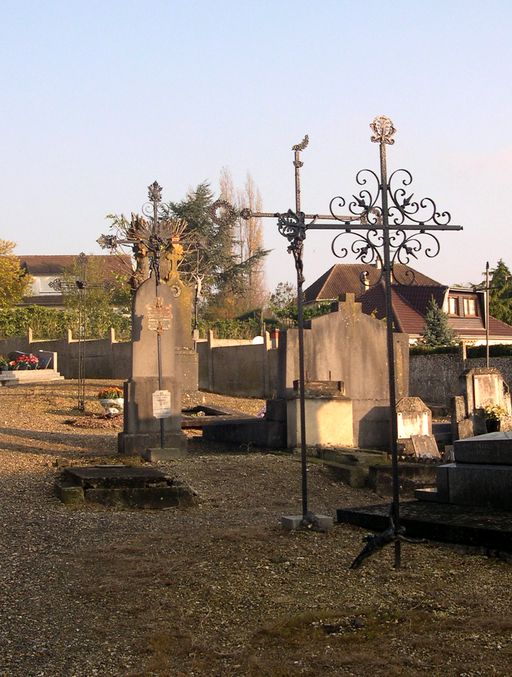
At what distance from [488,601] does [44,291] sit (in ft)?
254

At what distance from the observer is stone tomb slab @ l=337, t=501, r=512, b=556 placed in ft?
23.7

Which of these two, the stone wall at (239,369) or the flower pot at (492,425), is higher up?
the stone wall at (239,369)

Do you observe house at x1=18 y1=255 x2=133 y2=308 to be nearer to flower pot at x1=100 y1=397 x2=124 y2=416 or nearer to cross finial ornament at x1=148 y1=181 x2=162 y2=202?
flower pot at x1=100 y1=397 x2=124 y2=416

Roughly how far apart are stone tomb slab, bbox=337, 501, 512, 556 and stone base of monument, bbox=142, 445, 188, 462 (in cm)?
626

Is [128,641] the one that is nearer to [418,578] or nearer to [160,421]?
[418,578]

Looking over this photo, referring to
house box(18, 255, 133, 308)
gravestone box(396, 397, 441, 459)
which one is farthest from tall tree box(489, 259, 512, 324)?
gravestone box(396, 397, 441, 459)

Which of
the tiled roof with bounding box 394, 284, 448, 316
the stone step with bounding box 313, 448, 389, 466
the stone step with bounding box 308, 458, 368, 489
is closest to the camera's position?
the stone step with bounding box 308, 458, 368, 489

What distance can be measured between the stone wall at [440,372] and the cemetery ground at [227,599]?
24.5m

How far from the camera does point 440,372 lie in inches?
1380

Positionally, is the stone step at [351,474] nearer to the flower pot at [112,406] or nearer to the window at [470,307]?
the flower pot at [112,406]

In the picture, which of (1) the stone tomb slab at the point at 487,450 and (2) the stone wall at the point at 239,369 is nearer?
(1) the stone tomb slab at the point at 487,450

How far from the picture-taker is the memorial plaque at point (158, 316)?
1558 centimetres

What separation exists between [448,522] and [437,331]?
35.3 meters

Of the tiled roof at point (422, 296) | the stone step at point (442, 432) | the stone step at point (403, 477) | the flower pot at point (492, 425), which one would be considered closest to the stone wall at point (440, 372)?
the tiled roof at point (422, 296)
